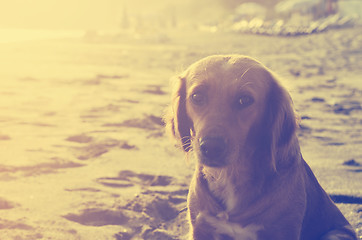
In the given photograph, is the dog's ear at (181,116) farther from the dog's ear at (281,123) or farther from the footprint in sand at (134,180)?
the footprint in sand at (134,180)

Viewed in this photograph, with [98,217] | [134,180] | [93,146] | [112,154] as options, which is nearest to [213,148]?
[98,217]

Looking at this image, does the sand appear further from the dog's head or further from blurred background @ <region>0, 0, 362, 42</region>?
blurred background @ <region>0, 0, 362, 42</region>

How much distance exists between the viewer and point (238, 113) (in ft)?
8.93

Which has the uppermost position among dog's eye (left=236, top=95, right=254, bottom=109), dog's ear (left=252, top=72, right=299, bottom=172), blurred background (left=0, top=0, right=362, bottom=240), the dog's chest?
dog's eye (left=236, top=95, right=254, bottom=109)

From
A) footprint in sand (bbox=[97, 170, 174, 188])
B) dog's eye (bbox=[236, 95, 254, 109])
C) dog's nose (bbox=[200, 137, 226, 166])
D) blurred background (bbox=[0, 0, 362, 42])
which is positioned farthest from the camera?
blurred background (bbox=[0, 0, 362, 42])

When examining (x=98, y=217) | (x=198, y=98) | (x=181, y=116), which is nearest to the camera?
(x=198, y=98)

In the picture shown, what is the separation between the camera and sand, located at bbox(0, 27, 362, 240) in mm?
3578

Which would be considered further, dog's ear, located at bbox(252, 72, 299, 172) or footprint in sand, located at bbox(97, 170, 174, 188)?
footprint in sand, located at bbox(97, 170, 174, 188)

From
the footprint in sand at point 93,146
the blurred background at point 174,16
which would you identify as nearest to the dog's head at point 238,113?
the footprint in sand at point 93,146

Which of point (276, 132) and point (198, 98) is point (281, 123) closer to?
point (276, 132)

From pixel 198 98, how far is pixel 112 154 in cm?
250

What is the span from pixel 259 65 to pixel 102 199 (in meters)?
1.87

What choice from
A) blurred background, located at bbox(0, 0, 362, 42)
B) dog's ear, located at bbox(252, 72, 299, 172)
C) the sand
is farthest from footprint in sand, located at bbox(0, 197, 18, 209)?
blurred background, located at bbox(0, 0, 362, 42)

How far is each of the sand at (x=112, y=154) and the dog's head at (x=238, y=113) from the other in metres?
0.43
